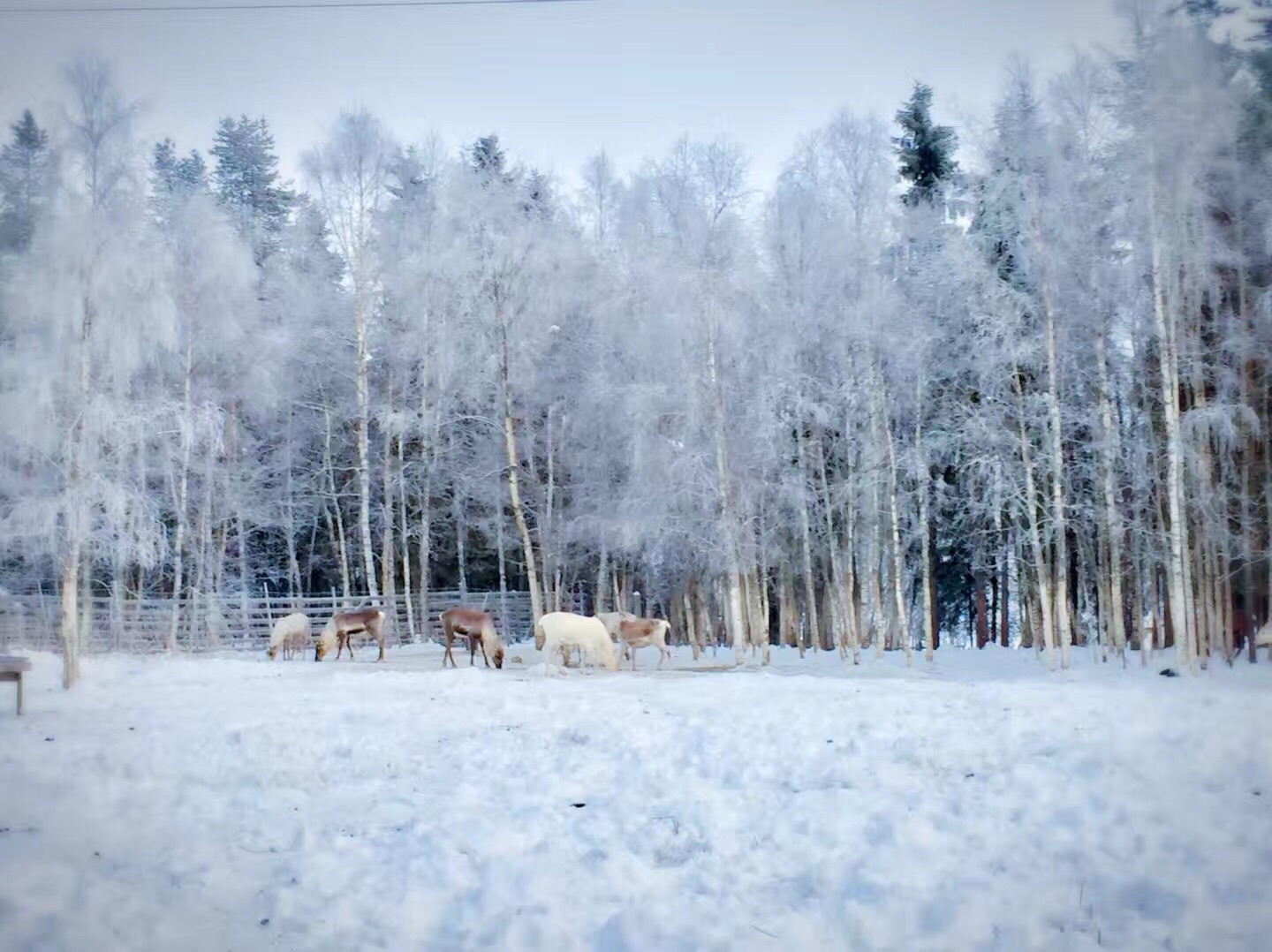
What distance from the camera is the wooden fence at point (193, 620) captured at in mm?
16000

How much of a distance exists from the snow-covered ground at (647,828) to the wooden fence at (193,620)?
9786mm

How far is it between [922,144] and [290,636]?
46.9ft

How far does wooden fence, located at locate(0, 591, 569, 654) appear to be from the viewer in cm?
1600

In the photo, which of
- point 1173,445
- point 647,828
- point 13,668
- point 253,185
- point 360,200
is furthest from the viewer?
point 253,185

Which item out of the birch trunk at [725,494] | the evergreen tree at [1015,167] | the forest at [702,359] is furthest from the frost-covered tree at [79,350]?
the evergreen tree at [1015,167]

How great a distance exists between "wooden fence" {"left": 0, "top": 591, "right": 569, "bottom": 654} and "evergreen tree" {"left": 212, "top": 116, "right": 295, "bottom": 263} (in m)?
7.01

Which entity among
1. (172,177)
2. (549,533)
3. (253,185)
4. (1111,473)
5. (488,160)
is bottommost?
(549,533)

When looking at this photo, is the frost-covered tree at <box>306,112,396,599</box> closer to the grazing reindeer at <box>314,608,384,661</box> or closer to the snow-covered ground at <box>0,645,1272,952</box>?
the grazing reindeer at <box>314,608,384,661</box>

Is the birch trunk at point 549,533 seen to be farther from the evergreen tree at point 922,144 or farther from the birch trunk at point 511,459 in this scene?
the evergreen tree at point 922,144

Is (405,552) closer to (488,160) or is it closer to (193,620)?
(193,620)

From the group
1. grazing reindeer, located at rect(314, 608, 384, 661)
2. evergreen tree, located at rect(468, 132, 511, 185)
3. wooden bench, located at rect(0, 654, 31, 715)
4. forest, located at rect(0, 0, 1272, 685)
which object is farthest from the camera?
evergreen tree, located at rect(468, 132, 511, 185)

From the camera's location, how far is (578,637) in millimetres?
11578

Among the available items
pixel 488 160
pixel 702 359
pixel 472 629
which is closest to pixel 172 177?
pixel 488 160

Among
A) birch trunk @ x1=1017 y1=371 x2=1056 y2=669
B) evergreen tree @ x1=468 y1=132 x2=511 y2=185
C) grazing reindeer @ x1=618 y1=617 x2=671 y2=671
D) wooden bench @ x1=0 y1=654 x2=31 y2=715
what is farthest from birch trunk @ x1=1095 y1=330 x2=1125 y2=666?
wooden bench @ x1=0 y1=654 x2=31 y2=715
